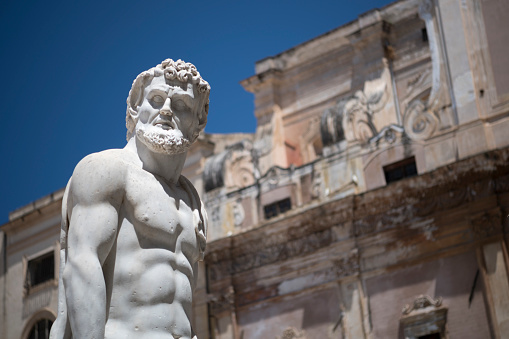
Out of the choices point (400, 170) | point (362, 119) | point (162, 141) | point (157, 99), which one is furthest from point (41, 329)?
point (162, 141)

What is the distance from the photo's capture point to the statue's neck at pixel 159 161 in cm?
495

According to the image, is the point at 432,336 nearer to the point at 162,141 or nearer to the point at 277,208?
the point at 277,208

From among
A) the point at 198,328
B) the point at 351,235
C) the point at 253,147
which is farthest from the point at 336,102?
the point at 198,328

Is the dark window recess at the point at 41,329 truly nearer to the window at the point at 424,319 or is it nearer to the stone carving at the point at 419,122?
the window at the point at 424,319

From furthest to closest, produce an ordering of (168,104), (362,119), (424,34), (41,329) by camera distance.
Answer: (41,329) → (424,34) → (362,119) → (168,104)

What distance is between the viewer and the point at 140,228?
4641mm

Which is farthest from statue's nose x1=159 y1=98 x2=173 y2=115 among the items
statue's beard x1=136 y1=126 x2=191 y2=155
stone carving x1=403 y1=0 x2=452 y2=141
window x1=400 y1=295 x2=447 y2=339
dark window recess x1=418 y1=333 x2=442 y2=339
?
stone carving x1=403 y1=0 x2=452 y2=141

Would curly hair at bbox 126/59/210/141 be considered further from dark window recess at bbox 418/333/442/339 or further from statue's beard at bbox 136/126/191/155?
dark window recess at bbox 418/333/442/339

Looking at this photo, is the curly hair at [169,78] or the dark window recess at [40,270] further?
the dark window recess at [40,270]

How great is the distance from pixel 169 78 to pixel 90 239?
1.09m

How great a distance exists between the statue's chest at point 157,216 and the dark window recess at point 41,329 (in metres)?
18.3

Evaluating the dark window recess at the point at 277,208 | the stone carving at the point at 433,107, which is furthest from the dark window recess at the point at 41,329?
the stone carving at the point at 433,107

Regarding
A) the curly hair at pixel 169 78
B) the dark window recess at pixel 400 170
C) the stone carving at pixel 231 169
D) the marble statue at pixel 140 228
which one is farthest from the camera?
the stone carving at pixel 231 169

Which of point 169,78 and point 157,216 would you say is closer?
point 157,216
